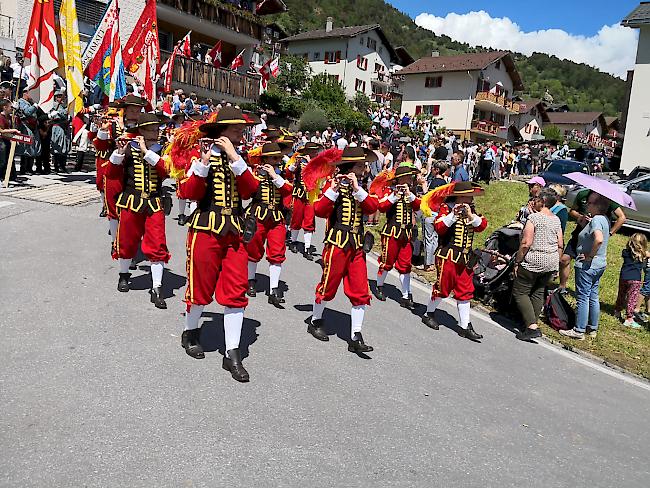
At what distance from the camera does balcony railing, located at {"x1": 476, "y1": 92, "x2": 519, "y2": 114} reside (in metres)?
51.9

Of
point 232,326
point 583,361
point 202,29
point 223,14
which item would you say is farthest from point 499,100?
point 232,326

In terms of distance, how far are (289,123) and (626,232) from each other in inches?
904

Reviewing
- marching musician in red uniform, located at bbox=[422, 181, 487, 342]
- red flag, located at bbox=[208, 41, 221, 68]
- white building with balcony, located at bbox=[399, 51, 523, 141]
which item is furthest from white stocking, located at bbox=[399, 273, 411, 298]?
white building with balcony, located at bbox=[399, 51, 523, 141]

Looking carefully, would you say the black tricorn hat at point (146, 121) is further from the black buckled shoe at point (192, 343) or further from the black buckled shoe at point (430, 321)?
the black buckled shoe at point (430, 321)

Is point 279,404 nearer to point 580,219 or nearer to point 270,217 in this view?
point 270,217

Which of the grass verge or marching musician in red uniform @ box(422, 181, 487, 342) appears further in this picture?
the grass verge

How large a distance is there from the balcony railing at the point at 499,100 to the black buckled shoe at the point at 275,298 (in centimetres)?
4869

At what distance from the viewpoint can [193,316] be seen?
5.12 m

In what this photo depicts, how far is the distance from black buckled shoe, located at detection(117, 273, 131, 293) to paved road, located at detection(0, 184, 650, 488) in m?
0.19

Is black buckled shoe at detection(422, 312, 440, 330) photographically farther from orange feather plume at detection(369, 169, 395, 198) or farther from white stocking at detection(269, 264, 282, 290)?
white stocking at detection(269, 264, 282, 290)

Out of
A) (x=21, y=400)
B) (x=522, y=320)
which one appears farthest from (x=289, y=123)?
(x=21, y=400)

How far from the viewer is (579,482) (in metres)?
4.04

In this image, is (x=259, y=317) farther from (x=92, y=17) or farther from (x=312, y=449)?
(x=92, y=17)

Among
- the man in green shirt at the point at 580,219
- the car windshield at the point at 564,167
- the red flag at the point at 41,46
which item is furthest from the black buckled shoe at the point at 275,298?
the car windshield at the point at 564,167
